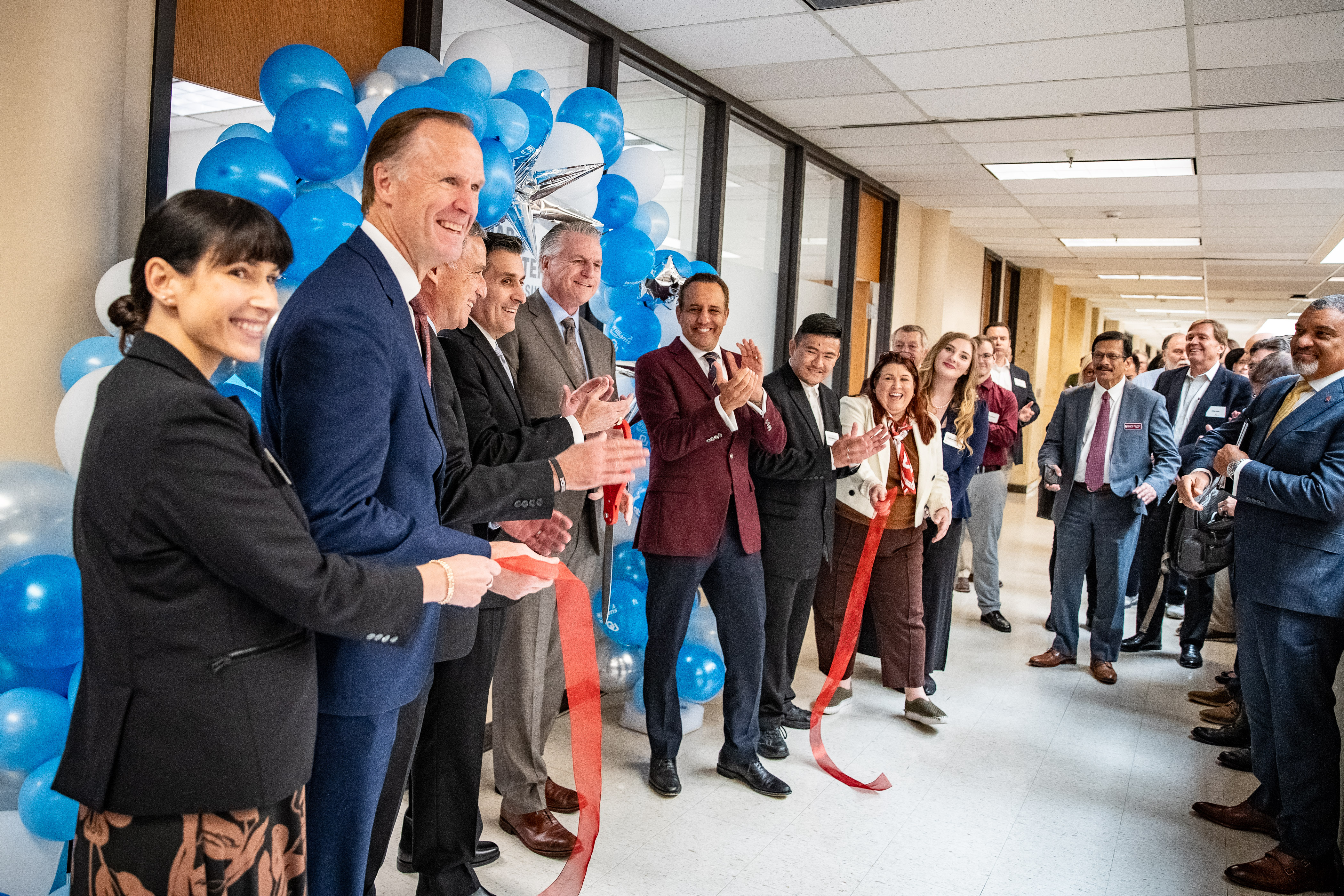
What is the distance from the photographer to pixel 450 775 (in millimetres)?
2396

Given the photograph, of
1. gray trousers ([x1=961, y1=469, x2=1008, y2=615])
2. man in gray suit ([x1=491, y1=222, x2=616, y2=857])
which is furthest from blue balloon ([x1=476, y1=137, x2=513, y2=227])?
gray trousers ([x1=961, y1=469, x2=1008, y2=615])

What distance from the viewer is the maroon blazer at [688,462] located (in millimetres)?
3146

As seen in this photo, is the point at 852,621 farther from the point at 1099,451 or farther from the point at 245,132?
the point at 245,132

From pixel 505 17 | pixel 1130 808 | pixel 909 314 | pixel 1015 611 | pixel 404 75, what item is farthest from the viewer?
pixel 909 314

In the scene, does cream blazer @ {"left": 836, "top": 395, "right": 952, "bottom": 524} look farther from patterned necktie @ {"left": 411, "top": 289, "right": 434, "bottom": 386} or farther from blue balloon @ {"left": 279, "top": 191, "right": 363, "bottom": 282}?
patterned necktie @ {"left": 411, "top": 289, "right": 434, "bottom": 386}

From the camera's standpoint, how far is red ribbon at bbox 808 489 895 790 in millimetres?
3766

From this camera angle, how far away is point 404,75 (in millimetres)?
2816

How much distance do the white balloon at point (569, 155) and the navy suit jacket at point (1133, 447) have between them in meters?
3.04

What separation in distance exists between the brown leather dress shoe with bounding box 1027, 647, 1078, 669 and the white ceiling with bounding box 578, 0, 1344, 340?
9.52 ft

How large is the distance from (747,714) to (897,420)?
1.46 meters

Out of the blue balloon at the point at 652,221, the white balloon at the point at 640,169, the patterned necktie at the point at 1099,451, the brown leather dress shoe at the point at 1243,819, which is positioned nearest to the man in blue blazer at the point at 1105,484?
the patterned necktie at the point at 1099,451

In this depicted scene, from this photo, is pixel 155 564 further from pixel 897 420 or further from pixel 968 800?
pixel 897 420

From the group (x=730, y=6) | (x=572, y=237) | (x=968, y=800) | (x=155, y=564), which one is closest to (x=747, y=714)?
(x=968, y=800)

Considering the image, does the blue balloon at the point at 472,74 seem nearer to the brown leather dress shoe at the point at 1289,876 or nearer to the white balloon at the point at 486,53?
the white balloon at the point at 486,53
